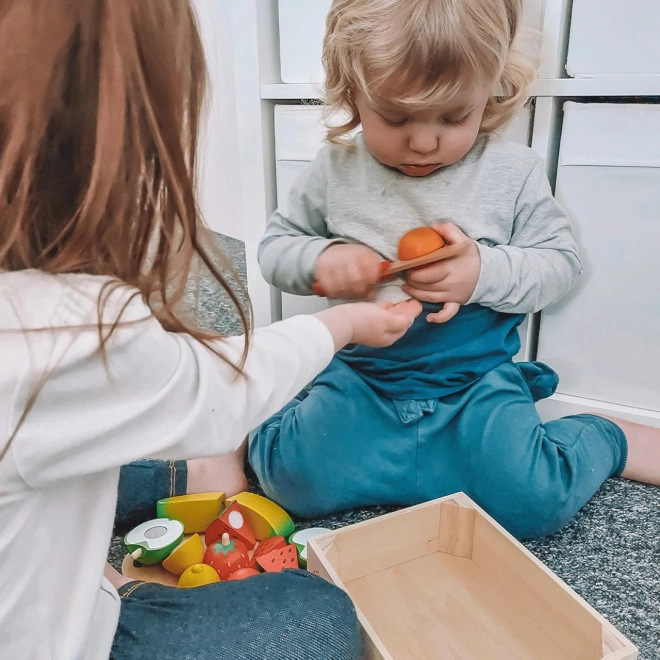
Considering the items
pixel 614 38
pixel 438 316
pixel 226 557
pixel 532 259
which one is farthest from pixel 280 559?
pixel 614 38

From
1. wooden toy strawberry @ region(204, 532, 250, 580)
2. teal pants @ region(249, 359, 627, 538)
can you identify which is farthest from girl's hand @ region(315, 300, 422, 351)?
wooden toy strawberry @ region(204, 532, 250, 580)

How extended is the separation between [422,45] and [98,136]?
369 millimetres

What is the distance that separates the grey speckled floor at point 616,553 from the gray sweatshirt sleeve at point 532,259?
246 millimetres

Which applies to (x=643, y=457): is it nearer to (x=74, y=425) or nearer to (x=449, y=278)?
(x=449, y=278)

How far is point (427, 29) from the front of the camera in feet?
2.12

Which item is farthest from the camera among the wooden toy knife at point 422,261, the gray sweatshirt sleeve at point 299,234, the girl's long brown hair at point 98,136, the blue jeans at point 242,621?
the gray sweatshirt sleeve at point 299,234

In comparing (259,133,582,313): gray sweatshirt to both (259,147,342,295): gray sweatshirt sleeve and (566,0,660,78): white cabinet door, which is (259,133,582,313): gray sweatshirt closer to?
(259,147,342,295): gray sweatshirt sleeve

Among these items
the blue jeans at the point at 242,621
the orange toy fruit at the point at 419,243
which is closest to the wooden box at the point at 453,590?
the blue jeans at the point at 242,621

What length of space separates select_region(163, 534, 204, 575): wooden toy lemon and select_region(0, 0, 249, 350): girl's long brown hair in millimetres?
344

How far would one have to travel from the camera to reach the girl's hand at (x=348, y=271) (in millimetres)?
751

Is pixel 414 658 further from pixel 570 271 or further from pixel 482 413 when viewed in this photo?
pixel 570 271

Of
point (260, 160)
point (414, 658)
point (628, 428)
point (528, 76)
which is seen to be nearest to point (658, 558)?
point (628, 428)

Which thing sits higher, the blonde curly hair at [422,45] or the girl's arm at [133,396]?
the blonde curly hair at [422,45]

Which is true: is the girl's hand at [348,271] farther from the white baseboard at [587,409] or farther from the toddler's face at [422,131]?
the white baseboard at [587,409]
